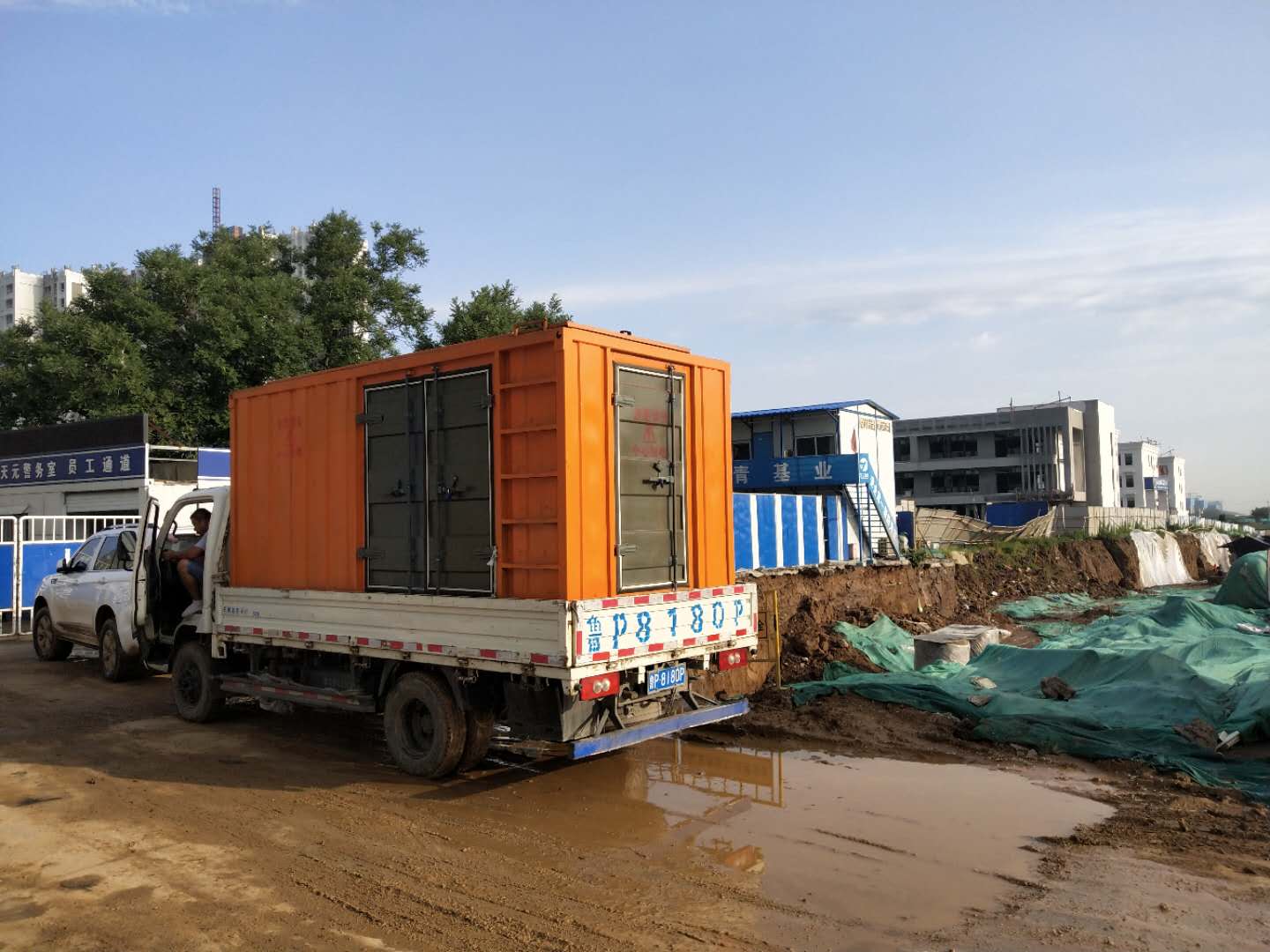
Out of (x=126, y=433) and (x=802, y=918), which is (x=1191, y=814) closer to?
(x=802, y=918)

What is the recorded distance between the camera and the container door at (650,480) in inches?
280

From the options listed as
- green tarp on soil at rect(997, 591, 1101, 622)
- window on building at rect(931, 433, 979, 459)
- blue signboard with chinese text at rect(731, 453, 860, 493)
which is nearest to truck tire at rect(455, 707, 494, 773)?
green tarp on soil at rect(997, 591, 1101, 622)

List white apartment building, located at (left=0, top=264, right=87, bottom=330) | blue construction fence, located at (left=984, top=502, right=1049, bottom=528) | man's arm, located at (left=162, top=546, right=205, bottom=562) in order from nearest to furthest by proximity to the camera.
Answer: man's arm, located at (left=162, top=546, right=205, bottom=562)
blue construction fence, located at (left=984, top=502, right=1049, bottom=528)
white apartment building, located at (left=0, top=264, right=87, bottom=330)

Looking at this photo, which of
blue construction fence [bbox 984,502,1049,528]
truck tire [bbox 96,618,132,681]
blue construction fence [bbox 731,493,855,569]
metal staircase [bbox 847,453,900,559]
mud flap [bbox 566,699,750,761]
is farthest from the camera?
blue construction fence [bbox 984,502,1049,528]

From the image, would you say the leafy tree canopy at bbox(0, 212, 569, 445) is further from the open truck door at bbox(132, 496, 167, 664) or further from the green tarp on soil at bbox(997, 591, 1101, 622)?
the open truck door at bbox(132, 496, 167, 664)

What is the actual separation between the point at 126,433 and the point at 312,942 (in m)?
21.3

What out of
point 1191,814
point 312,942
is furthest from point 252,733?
point 1191,814

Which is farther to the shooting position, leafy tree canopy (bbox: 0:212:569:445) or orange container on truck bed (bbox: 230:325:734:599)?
leafy tree canopy (bbox: 0:212:569:445)

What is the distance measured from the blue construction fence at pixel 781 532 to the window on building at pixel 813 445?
858 centimetres

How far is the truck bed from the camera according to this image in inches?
254

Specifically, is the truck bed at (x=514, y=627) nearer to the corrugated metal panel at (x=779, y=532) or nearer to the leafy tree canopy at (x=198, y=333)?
the corrugated metal panel at (x=779, y=532)

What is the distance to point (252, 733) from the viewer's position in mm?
9266

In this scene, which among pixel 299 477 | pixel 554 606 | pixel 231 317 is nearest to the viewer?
pixel 554 606

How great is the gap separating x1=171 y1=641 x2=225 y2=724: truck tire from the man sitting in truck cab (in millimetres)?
418
